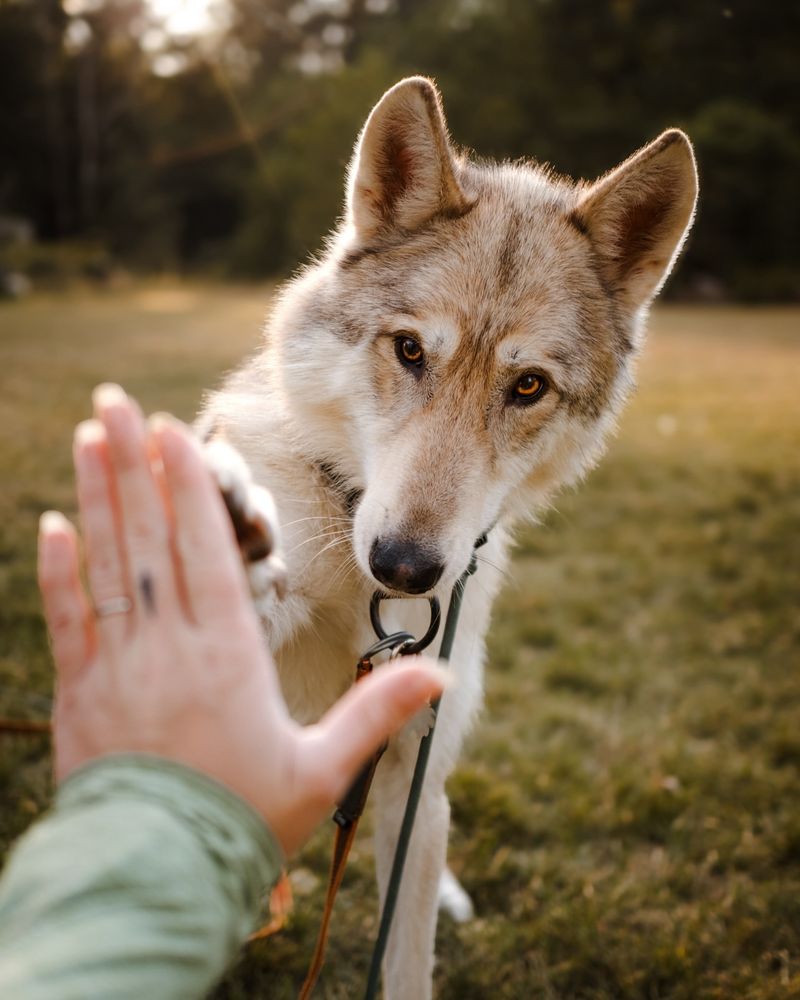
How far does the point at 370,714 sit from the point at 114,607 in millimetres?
383

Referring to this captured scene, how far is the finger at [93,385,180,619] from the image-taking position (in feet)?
3.53

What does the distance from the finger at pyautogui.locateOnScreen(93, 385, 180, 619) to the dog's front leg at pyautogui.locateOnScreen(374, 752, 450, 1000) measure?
1410 millimetres

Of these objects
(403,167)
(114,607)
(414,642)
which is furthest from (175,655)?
(403,167)

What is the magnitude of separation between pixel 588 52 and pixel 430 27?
25.1 feet

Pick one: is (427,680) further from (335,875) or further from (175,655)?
(335,875)

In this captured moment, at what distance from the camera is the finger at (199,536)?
1.05 metres

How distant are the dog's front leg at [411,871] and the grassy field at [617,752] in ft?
1.28

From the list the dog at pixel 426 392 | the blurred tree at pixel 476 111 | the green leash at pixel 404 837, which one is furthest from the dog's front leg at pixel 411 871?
the blurred tree at pixel 476 111

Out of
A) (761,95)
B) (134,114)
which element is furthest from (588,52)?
(134,114)

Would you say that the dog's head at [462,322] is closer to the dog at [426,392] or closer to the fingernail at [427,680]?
the dog at [426,392]

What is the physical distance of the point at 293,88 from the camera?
3972cm

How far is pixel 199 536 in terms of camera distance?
3.51 ft

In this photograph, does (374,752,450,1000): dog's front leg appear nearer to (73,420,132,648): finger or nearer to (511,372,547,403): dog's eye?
(511,372,547,403): dog's eye

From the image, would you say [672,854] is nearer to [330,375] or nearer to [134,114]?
[330,375]
